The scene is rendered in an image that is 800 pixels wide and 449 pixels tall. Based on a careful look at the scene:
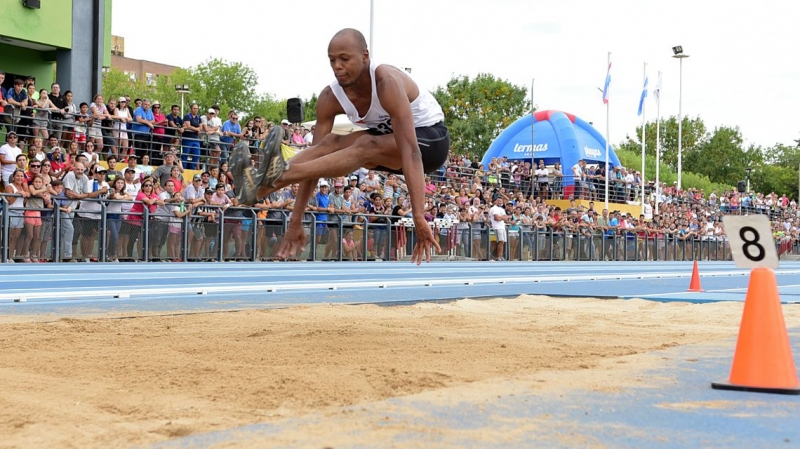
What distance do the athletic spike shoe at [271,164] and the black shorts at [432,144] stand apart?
2.65 ft

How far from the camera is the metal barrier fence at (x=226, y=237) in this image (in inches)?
601

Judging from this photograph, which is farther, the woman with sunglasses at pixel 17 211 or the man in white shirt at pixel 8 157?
the man in white shirt at pixel 8 157

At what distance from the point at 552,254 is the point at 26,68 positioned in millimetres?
15902

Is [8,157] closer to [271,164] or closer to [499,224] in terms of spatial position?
[271,164]

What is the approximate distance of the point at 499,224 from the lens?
25.2 metres

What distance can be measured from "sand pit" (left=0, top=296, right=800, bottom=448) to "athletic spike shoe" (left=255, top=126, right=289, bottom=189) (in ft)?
3.77

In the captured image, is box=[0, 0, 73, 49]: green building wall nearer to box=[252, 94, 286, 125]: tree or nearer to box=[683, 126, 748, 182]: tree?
box=[252, 94, 286, 125]: tree

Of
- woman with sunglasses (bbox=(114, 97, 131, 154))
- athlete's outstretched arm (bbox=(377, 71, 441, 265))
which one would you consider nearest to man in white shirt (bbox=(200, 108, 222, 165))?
woman with sunglasses (bbox=(114, 97, 131, 154))

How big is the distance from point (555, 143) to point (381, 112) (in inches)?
1646

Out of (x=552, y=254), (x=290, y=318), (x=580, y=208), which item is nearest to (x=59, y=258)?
(x=290, y=318)

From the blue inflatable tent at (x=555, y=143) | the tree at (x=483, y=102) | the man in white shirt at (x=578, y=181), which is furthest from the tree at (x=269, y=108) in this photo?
the man in white shirt at (x=578, y=181)

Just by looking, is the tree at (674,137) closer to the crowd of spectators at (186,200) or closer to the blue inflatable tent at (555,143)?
the blue inflatable tent at (555,143)

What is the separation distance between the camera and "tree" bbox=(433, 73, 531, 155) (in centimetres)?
6481

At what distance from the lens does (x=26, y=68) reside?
85.1 ft
